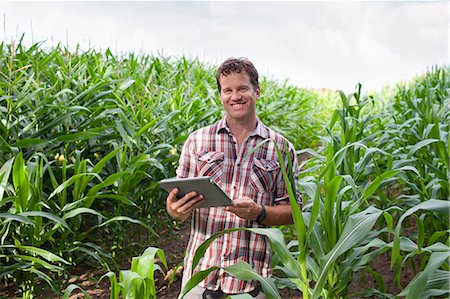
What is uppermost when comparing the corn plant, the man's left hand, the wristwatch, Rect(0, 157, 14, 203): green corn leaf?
Rect(0, 157, 14, 203): green corn leaf

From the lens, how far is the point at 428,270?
4.78 ft

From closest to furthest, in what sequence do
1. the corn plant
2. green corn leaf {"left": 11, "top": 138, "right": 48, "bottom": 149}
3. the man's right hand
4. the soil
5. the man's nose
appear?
the corn plant
the man's right hand
the man's nose
green corn leaf {"left": 11, "top": 138, "right": 48, "bottom": 149}
the soil

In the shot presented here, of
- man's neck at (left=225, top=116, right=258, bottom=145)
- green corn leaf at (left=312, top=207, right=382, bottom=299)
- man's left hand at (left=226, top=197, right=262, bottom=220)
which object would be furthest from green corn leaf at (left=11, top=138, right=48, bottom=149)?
green corn leaf at (left=312, top=207, right=382, bottom=299)

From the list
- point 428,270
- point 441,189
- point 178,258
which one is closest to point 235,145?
point 428,270

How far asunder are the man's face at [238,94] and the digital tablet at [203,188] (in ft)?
1.02

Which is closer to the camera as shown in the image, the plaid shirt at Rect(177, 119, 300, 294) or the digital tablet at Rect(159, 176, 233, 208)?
the digital tablet at Rect(159, 176, 233, 208)

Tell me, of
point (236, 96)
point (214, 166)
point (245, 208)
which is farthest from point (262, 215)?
point (236, 96)

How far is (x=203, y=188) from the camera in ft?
5.02

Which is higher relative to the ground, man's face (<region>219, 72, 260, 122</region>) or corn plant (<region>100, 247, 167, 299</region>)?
man's face (<region>219, 72, 260, 122</region>)

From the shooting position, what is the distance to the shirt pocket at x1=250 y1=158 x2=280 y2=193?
5.87 ft

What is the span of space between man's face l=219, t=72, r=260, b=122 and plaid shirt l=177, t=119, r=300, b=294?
10 cm

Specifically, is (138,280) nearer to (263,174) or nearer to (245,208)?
(245,208)

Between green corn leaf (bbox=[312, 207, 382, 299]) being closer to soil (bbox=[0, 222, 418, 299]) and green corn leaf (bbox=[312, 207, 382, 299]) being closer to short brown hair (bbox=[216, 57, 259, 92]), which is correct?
short brown hair (bbox=[216, 57, 259, 92])

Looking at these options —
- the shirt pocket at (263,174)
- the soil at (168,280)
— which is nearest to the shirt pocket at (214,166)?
the shirt pocket at (263,174)
